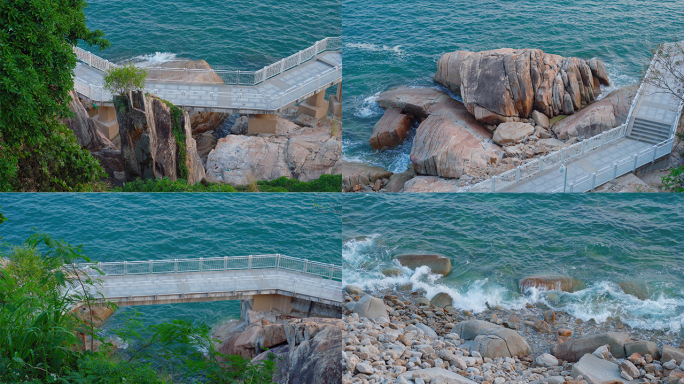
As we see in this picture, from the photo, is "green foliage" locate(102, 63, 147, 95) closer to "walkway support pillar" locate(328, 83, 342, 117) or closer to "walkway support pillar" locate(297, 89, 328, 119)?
"walkway support pillar" locate(297, 89, 328, 119)

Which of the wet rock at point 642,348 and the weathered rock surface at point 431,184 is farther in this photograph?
the weathered rock surface at point 431,184

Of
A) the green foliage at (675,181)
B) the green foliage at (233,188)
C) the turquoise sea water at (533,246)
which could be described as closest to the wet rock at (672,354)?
the turquoise sea water at (533,246)

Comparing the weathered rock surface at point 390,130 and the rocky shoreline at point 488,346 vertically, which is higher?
the weathered rock surface at point 390,130

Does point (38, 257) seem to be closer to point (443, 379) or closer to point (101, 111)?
point (101, 111)

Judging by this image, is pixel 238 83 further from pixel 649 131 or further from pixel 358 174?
pixel 649 131

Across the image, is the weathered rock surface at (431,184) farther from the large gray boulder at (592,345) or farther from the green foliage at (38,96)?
the green foliage at (38,96)

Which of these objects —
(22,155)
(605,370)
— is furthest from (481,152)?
(22,155)
